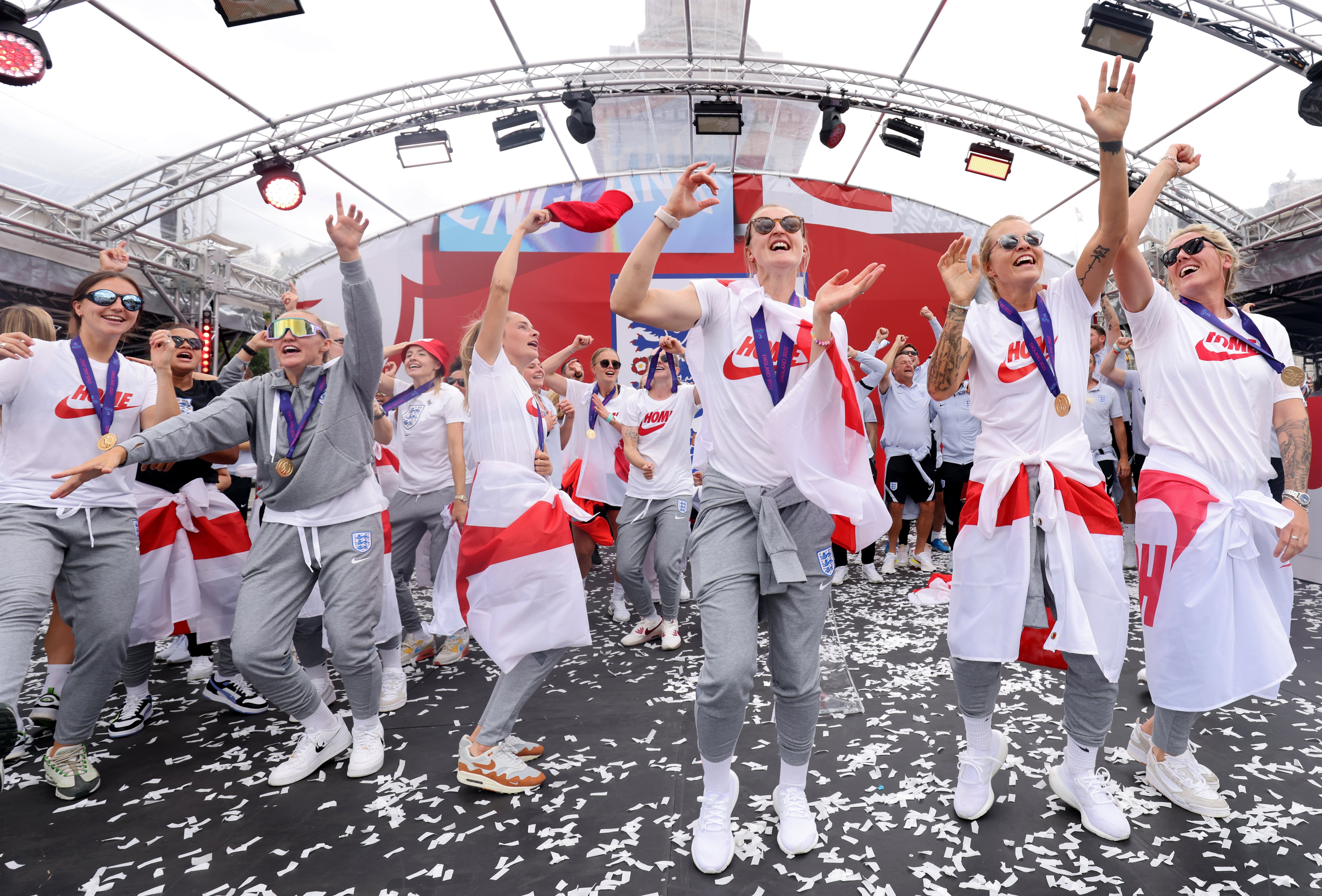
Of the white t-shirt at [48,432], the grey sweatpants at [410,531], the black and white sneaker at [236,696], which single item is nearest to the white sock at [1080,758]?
the grey sweatpants at [410,531]

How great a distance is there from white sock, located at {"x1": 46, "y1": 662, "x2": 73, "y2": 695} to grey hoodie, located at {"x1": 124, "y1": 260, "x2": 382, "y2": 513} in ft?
4.21

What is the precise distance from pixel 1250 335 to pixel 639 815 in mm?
2737

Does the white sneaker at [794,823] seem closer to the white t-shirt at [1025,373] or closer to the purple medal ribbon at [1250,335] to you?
the white t-shirt at [1025,373]

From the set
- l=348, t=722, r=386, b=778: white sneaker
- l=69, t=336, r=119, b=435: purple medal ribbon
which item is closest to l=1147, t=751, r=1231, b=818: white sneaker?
l=348, t=722, r=386, b=778: white sneaker

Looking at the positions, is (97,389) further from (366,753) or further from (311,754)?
(366,753)

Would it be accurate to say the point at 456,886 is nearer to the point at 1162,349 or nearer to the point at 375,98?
the point at 1162,349

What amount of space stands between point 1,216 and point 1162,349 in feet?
35.4

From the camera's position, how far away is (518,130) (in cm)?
855

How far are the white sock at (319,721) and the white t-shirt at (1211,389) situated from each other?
333 cm

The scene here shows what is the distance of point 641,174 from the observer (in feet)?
35.2

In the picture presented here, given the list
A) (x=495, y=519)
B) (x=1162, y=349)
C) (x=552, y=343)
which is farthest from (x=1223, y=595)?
(x=552, y=343)

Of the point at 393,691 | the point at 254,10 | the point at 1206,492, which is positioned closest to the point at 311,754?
the point at 393,691

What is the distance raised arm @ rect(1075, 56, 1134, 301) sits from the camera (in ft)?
7.21

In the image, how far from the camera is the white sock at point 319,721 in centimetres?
285
